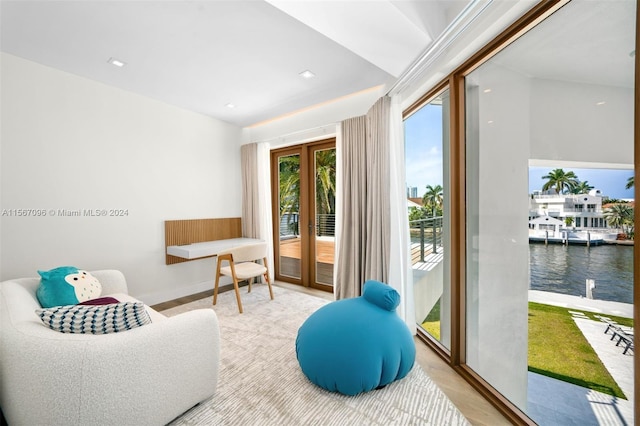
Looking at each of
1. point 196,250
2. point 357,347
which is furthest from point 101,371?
point 196,250

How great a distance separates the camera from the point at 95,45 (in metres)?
2.20

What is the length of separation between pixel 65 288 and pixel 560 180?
337 centimetres

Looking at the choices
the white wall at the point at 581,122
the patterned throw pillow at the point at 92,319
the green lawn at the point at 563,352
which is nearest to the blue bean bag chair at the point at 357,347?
the green lawn at the point at 563,352

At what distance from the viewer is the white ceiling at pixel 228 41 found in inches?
66.0

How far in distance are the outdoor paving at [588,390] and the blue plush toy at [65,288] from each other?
3.15m

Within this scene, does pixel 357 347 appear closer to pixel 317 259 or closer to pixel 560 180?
pixel 560 180

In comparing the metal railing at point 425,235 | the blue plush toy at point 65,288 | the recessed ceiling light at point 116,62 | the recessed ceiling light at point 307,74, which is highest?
the recessed ceiling light at point 116,62

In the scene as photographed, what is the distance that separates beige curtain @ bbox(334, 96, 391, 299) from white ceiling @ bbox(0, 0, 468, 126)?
0.48 meters

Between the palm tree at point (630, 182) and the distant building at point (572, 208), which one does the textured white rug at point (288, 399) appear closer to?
the distant building at point (572, 208)

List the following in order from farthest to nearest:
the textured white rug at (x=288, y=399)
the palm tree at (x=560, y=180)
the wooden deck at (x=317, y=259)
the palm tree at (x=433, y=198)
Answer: the wooden deck at (x=317, y=259) → the palm tree at (x=433, y=198) → the textured white rug at (x=288, y=399) → the palm tree at (x=560, y=180)

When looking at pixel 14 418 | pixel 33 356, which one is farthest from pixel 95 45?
pixel 14 418

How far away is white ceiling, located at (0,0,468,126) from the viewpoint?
168 cm

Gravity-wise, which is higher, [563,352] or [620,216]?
[620,216]

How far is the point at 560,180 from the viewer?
4.38ft
